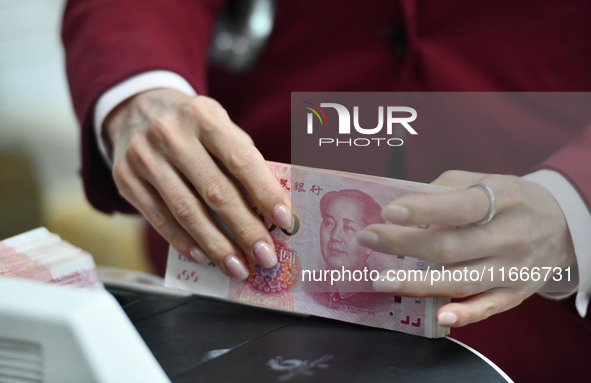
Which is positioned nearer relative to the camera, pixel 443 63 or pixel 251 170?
pixel 251 170

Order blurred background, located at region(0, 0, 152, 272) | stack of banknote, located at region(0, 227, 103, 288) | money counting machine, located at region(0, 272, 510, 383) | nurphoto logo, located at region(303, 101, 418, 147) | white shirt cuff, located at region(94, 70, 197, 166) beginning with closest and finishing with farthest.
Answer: money counting machine, located at region(0, 272, 510, 383) < stack of banknote, located at region(0, 227, 103, 288) < white shirt cuff, located at region(94, 70, 197, 166) < nurphoto logo, located at region(303, 101, 418, 147) < blurred background, located at region(0, 0, 152, 272)

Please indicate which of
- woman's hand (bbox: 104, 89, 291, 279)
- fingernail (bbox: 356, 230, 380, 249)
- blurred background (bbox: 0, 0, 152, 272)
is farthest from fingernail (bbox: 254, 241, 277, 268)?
blurred background (bbox: 0, 0, 152, 272)

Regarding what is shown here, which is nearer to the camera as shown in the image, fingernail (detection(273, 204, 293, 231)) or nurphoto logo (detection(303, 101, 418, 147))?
fingernail (detection(273, 204, 293, 231))

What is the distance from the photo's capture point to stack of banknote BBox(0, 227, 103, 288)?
2.39ft

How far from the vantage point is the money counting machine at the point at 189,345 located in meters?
0.47

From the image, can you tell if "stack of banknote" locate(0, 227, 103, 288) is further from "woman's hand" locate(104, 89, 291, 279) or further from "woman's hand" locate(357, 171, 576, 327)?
"woman's hand" locate(357, 171, 576, 327)

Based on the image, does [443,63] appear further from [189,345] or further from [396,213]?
[189,345]

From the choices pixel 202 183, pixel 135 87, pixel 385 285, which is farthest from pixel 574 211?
pixel 135 87

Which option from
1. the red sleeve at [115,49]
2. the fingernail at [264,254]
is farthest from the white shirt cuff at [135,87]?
the fingernail at [264,254]

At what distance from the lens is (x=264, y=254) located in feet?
2.53

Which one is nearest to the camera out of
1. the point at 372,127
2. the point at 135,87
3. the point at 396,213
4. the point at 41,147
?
the point at 396,213

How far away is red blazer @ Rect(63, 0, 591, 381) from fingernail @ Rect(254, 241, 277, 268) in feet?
1.05

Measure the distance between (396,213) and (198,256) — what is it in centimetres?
30

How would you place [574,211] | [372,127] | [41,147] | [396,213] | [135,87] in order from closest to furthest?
[396,213] < [574,211] < [135,87] < [372,127] < [41,147]
